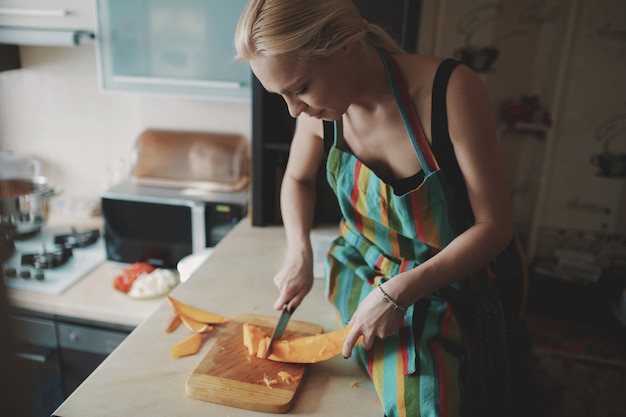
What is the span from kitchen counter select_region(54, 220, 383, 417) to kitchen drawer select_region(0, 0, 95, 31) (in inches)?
38.5

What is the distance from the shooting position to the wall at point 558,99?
1.67m

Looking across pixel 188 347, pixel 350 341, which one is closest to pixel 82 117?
pixel 188 347

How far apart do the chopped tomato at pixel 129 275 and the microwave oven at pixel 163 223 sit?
64 millimetres

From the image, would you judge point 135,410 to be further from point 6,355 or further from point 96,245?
point 96,245

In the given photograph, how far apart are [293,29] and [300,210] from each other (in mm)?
484

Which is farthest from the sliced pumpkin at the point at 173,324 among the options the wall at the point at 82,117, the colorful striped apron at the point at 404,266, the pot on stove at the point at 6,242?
the wall at the point at 82,117

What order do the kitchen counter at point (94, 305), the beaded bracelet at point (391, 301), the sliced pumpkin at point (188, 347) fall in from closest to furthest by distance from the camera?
the beaded bracelet at point (391, 301) < the sliced pumpkin at point (188, 347) < the kitchen counter at point (94, 305)

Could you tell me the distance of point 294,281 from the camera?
3.50 feet

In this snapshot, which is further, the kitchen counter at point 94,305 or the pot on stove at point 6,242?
the kitchen counter at point 94,305

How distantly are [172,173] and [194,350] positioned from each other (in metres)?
1.11

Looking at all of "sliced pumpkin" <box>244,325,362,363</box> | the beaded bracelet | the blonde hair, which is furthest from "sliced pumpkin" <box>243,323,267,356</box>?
the blonde hair

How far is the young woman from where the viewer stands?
32.6 inches

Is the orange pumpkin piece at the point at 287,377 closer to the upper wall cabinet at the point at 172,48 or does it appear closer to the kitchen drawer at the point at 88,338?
the kitchen drawer at the point at 88,338

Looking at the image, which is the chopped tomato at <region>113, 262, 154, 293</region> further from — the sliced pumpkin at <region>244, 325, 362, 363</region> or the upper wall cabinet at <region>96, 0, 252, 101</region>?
the sliced pumpkin at <region>244, 325, 362, 363</region>
